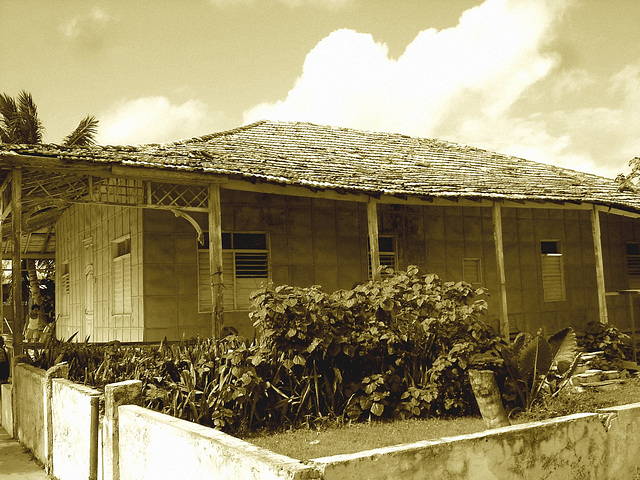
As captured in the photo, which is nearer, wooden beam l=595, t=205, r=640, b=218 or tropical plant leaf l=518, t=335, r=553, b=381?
tropical plant leaf l=518, t=335, r=553, b=381

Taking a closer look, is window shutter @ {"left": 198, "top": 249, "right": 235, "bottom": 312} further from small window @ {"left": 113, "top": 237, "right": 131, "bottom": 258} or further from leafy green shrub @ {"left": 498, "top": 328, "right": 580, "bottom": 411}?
leafy green shrub @ {"left": 498, "top": 328, "right": 580, "bottom": 411}

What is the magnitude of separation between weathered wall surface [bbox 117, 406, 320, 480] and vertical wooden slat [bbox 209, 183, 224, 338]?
15.5 ft

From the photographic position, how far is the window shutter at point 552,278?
1550cm

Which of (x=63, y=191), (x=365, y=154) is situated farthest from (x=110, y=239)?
(x=365, y=154)

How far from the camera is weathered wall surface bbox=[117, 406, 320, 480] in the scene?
3705mm

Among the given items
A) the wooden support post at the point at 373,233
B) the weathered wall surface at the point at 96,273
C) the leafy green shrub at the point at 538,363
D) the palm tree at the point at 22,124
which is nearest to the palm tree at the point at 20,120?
the palm tree at the point at 22,124

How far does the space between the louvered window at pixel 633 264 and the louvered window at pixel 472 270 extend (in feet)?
14.3

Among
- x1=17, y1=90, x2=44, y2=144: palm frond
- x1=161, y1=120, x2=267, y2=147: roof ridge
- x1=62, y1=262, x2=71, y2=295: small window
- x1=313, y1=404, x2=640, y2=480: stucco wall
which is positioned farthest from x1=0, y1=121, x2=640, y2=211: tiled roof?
x1=17, y1=90, x2=44, y2=144: palm frond

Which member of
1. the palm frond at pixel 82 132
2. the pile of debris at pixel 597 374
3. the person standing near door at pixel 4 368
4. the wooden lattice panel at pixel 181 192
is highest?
the palm frond at pixel 82 132

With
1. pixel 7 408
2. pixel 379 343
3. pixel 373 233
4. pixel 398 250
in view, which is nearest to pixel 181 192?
pixel 373 233

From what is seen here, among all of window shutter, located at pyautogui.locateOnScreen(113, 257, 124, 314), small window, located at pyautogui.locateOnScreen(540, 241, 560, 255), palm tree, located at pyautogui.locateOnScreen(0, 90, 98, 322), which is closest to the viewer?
window shutter, located at pyautogui.locateOnScreen(113, 257, 124, 314)

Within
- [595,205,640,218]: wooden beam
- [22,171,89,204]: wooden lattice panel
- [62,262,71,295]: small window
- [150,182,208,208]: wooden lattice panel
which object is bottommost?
[62,262,71,295]: small window

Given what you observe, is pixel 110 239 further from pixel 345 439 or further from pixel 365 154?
pixel 345 439

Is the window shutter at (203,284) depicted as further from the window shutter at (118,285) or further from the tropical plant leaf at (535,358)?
the tropical plant leaf at (535,358)
